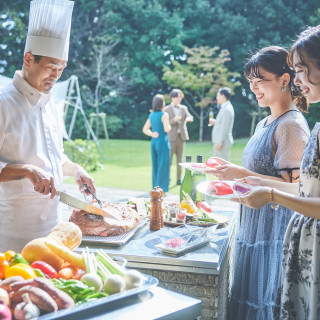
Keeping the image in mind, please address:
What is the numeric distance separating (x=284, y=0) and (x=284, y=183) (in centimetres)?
2486

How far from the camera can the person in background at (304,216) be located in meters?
1.64

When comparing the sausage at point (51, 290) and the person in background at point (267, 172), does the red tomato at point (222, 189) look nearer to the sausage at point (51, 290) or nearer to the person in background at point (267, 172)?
the person in background at point (267, 172)

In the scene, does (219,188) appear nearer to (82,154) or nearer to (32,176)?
(32,176)

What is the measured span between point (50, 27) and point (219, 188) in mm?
1331


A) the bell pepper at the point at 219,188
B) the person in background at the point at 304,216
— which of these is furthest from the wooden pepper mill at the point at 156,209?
the person in background at the point at 304,216

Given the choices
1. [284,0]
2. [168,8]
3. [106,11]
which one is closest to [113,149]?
[106,11]

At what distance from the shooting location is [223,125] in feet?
25.5

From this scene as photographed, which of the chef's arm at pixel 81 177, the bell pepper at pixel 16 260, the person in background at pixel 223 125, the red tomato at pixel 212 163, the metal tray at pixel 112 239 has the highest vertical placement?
the person in background at pixel 223 125

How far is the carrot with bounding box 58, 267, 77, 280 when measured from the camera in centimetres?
132

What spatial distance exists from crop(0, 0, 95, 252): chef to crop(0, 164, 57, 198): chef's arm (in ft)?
0.31

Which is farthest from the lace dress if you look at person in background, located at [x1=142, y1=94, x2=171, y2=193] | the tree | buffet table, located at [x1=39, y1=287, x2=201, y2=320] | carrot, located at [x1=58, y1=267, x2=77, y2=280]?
the tree

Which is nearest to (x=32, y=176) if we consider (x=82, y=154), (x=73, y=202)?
(x=73, y=202)

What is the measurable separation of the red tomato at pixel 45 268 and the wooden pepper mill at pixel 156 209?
100cm

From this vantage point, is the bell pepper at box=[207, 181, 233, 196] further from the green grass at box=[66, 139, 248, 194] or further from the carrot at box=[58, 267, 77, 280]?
the green grass at box=[66, 139, 248, 194]
